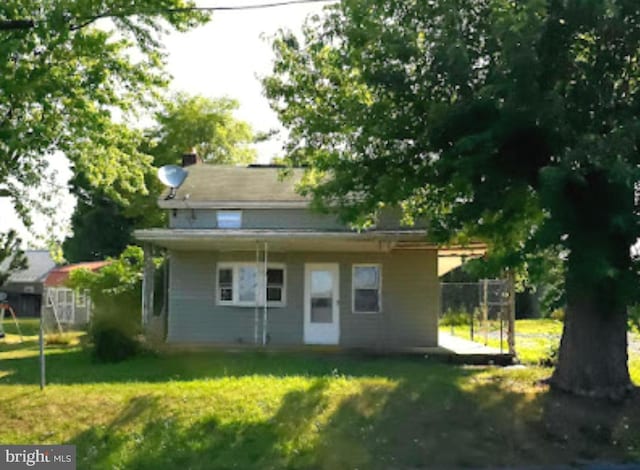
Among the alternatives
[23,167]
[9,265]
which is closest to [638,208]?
[23,167]

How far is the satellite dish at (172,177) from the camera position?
20.7 m

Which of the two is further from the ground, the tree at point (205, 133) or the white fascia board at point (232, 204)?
the tree at point (205, 133)

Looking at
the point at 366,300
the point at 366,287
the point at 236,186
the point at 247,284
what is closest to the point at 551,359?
the point at 366,300

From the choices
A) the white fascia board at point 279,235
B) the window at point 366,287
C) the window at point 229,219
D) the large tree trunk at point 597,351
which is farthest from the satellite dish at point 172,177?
the large tree trunk at point 597,351

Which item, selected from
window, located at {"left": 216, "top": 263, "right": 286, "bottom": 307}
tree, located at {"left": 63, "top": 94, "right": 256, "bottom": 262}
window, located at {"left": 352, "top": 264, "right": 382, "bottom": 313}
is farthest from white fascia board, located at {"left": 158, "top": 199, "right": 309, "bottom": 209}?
tree, located at {"left": 63, "top": 94, "right": 256, "bottom": 262}

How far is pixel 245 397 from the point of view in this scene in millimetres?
10883

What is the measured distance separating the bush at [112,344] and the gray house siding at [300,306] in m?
2.84

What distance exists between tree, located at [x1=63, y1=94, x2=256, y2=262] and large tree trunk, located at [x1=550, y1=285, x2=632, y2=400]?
32.2 metres

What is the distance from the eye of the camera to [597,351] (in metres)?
11.0

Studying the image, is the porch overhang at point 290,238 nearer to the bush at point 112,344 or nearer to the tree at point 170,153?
the bush at point 112,344

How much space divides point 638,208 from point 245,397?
263 inches

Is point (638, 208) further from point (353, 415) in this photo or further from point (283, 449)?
point (283, 449)

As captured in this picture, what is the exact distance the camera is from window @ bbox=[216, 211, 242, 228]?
2031cm

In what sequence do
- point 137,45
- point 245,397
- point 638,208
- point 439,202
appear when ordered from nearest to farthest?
point 638,208
point 245,397
point 439,202
point 137,45
